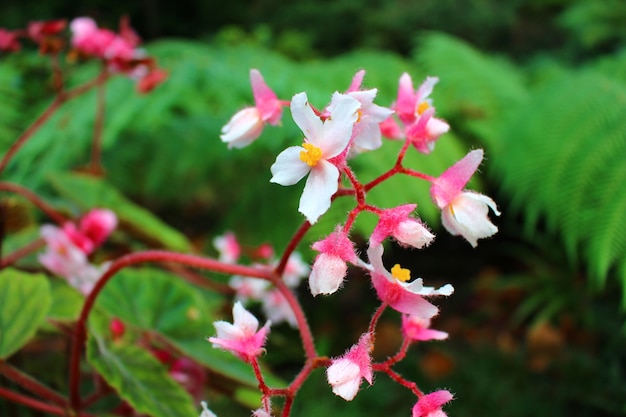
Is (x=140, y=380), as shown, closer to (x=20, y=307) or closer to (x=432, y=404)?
(x=20, y=307)

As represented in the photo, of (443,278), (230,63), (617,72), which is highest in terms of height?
(230,63)

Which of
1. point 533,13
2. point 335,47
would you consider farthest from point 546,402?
point 533,13

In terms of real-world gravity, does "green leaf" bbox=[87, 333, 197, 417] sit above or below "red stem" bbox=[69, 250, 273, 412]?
below

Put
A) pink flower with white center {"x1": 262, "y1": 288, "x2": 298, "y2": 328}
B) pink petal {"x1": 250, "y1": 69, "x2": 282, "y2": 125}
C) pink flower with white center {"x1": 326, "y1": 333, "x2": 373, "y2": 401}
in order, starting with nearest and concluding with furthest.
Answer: pink flower with white center {"x1": 326, "y1": 333, "x2": 373, "y2": 401} < pink petal {"x1": 250, "y1": 69, "x2": 282, "y2": 125} < pink flower with white center {"x1": 262, "y1": 288, "x2": 298, "y2": 328}

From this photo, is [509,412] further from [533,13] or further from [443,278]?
[533,13]

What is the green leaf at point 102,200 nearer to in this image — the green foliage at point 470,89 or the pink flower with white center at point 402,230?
the pink flower with white center at point 402,230

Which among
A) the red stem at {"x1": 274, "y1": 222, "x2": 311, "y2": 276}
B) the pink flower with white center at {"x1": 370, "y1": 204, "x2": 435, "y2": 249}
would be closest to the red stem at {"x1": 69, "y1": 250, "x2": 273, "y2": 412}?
the red stem at {"x1": 274, "y1": 222, "x2": 311, "y2": 276}

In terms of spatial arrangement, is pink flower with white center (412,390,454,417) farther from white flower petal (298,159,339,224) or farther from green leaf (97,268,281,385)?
green leaf (97,268,281,385)

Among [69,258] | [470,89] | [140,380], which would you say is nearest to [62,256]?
[69,258]
